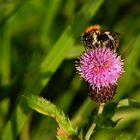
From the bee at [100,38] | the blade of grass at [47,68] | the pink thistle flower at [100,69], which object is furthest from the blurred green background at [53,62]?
the bee at [100,38]

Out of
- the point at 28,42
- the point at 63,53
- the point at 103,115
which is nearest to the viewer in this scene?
the point at 103,115

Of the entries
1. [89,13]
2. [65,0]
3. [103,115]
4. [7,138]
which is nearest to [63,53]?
[89,13]

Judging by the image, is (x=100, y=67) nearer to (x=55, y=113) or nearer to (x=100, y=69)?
(x=100, y=69)

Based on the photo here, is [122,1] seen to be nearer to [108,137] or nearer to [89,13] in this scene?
[89,13]

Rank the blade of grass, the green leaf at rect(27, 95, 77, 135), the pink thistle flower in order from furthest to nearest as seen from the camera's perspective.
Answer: the blade of grass
the pink thistle flower
the green leaf at rect(27, 95, 77, 135)

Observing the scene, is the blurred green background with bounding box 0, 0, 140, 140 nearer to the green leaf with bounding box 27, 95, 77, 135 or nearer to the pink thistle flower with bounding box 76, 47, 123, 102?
the pink thistle flower with bounding box 76, 47, 123, 102

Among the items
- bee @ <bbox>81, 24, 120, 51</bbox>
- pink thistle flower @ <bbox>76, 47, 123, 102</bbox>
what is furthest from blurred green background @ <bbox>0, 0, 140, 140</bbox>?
bee @ <bbox>81, 24, 120, 51</bbox>
